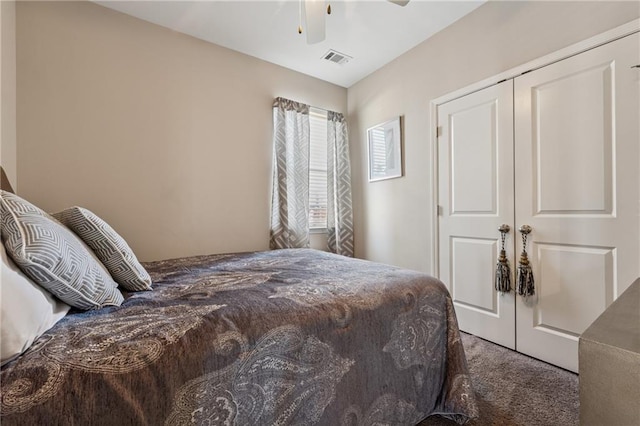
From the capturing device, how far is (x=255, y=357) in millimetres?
824

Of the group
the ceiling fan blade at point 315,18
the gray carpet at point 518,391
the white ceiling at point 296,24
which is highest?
the white ceiling at point 296,24

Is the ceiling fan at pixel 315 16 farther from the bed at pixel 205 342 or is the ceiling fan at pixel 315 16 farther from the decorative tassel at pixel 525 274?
the decorative tassel at pixel 525 274

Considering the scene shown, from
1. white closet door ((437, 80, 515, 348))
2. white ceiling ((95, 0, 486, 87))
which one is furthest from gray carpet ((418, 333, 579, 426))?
white ceiling ((95, 0, 486, 87))

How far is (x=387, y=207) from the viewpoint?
3.07 m

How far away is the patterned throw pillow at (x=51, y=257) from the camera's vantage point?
76 centimetres

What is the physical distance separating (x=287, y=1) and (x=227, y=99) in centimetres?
100

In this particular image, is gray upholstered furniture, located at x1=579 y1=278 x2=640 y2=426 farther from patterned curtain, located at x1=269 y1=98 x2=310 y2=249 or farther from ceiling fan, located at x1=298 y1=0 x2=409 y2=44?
patterned curtain, located at x1=269 y1=98 x2=310 y2=249

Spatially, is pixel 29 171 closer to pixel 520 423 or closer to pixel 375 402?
pixel 375 402

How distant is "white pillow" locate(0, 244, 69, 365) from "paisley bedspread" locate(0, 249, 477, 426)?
0.10 feet

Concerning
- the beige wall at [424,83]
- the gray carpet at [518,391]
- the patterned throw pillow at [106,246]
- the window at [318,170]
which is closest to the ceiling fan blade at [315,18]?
the beige wall at [424,83]

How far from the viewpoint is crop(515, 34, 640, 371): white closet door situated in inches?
61.4

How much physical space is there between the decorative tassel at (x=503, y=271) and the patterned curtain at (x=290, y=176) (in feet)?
5.71

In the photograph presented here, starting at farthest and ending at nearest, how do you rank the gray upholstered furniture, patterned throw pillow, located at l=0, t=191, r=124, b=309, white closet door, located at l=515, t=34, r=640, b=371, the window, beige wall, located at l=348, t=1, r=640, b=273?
1. the window
2. beige wall, located at l=348, t=1, r=640, b=273
3. white closet door, located at l=515, t=34, r=640, b=371
4. patterned throw pillow, located at l=0, t=191, r=124, b=309
5. the gray upholstered furniture

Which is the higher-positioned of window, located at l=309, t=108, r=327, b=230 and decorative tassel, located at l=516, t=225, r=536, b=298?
window, located at l=309, t=108, r=327, b=230
